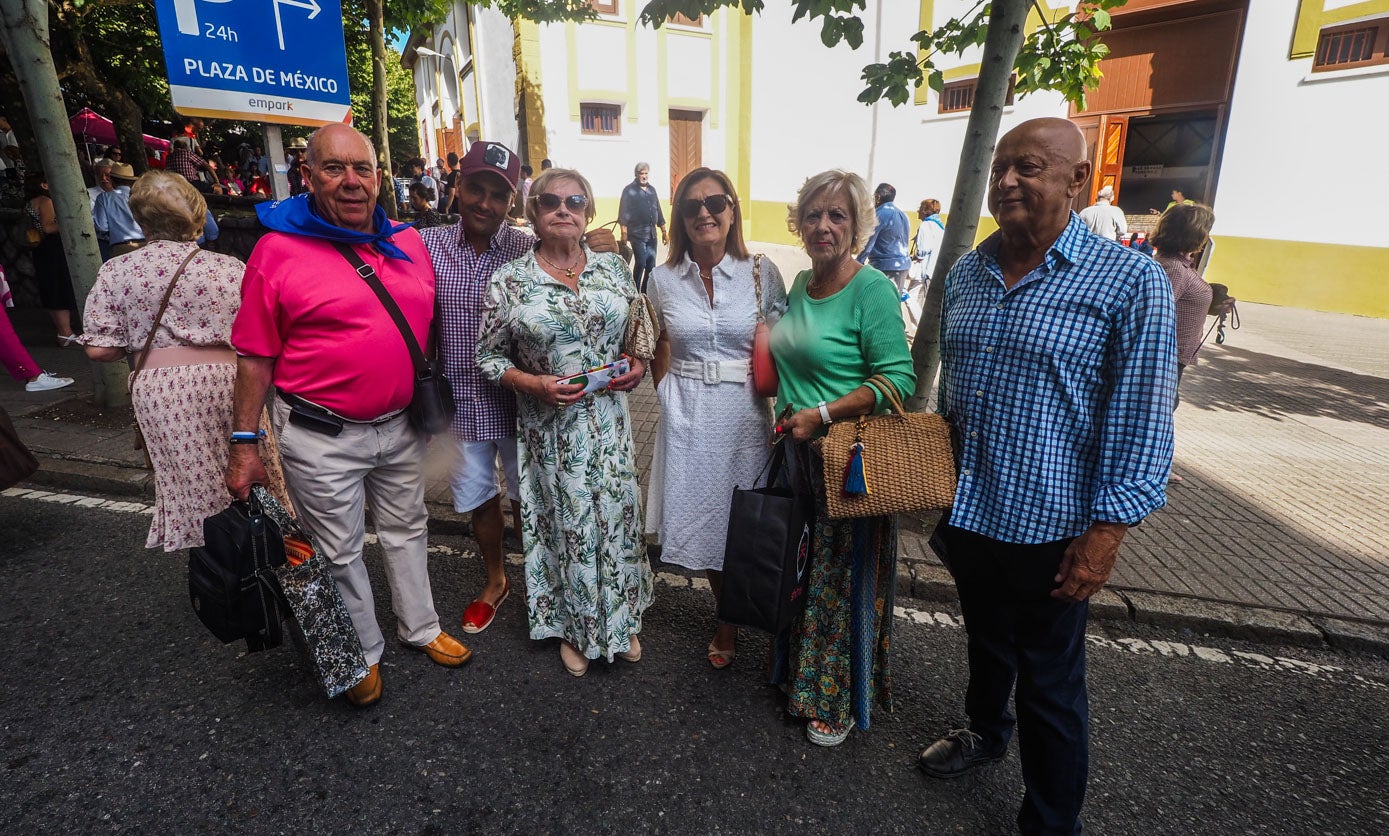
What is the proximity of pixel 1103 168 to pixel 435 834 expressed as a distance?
1549 cm

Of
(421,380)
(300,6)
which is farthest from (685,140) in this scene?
(421,380)

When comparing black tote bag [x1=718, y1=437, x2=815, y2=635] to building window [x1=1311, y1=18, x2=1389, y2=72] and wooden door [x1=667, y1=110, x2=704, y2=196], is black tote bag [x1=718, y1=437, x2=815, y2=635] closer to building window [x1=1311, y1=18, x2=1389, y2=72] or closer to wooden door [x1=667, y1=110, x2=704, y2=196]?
building window [x1=1311, y1=18, x2=1389, y2=72]

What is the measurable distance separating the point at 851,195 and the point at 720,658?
1889mm

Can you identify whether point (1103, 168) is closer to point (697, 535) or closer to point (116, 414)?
point (697, 535)

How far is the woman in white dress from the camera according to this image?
2.64 meters

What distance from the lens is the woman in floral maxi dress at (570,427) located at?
8.48ft

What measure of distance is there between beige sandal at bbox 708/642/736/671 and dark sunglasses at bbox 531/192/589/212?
187 centimetres

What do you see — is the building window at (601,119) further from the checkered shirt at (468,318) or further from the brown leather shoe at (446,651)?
the brown leather shoe at (446,651)

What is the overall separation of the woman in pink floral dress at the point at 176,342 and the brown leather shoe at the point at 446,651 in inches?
46.7

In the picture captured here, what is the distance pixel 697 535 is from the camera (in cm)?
281

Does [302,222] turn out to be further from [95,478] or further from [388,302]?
[95,478]

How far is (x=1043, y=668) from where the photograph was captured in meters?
1.95

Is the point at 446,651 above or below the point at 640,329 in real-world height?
below

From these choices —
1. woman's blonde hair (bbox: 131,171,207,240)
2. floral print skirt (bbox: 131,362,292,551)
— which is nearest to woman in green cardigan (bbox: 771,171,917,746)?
floral print skirt (bbox: 131,362,292,551)
